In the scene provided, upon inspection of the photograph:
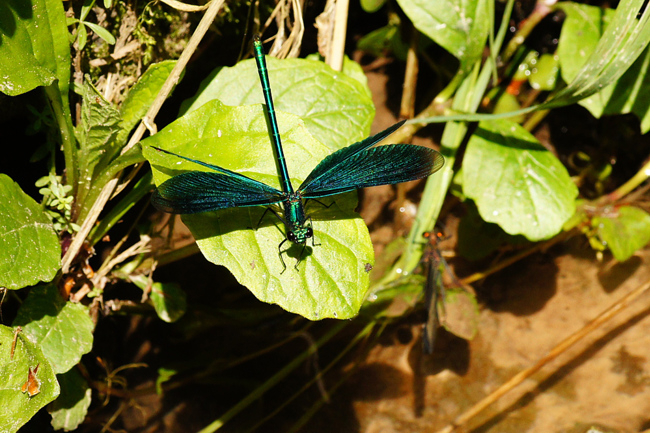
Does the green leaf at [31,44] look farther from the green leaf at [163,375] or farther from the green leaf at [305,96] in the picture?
the green leaf at [163,375]

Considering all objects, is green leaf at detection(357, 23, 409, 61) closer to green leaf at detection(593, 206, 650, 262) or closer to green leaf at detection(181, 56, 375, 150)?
green leaf at detection(181, 56, 375, 150)

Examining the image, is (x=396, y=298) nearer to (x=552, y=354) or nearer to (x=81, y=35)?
(x=552, y=354)

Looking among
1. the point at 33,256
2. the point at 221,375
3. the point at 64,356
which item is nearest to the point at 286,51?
the point at 33,256

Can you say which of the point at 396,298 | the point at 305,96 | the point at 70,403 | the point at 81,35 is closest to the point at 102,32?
the point at 81,35

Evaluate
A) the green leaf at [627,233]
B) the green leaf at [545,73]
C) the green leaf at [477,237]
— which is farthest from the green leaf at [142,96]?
the green leaf at [627,233]

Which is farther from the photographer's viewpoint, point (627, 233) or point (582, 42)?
point (627, 233)

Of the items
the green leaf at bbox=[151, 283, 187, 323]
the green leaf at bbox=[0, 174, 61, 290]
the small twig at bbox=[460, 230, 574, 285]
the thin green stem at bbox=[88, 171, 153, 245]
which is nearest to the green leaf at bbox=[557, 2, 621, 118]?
the small twig at bbox=[460, 230, 574, 285]
